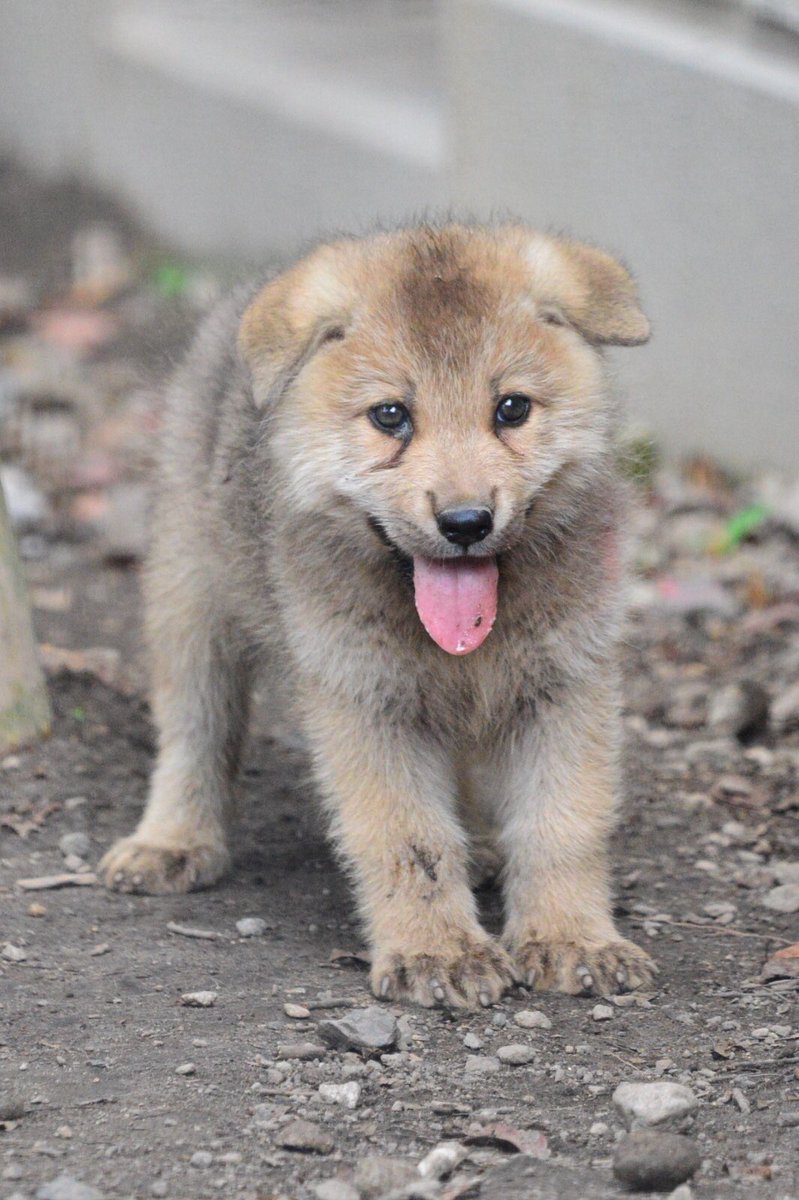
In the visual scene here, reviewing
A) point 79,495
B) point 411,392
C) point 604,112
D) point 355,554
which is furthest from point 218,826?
point 604,112

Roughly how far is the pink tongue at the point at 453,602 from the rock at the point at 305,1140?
3.88 ft

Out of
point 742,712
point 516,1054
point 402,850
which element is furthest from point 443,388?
point 742,712

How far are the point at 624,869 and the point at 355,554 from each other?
4.75 feet

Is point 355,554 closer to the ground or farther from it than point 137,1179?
farther from it

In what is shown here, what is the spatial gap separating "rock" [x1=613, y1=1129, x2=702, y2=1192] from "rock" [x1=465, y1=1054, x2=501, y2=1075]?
53 centimetres

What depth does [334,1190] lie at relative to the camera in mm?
3381

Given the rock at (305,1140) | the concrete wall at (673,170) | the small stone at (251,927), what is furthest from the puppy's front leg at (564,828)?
the concrete wall at (673,170)

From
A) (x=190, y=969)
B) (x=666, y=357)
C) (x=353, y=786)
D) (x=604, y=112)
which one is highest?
(x=604, y=112)

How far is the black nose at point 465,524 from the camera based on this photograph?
405 centimetres

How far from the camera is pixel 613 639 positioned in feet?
15.4

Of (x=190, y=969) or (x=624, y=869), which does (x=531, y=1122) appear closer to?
(x=190, y=969)

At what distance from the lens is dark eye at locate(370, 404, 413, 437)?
4309 mm

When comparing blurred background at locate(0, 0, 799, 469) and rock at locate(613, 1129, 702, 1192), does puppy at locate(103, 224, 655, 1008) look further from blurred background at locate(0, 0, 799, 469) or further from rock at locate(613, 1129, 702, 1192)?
blurred background at locate(0, 0, 799, 469)

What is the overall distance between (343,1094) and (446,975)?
61cm
